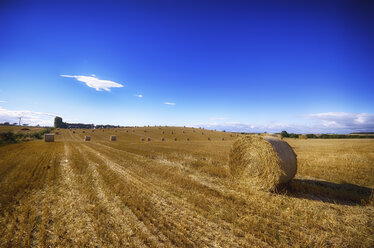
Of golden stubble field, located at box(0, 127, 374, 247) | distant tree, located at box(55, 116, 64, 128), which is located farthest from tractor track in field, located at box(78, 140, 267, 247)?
distant tree, located at box(55, 116, 64, 128)

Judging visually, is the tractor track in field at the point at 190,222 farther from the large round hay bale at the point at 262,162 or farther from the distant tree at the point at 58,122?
the distant tree at the point at 58,122

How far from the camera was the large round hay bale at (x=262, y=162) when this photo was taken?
6.24 m

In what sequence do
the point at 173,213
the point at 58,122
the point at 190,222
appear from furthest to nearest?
the point at 58,122
the point at 173,213
the point at 190,222

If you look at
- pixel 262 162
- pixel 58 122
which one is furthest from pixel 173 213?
pixel 58 122

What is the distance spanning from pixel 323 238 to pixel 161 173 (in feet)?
20.6

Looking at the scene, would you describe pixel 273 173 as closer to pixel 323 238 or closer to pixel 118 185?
pixel 323 238

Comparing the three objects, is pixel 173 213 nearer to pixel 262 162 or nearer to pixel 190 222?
pixel 190 222

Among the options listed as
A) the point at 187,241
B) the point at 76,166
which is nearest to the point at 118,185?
the point at 187,241

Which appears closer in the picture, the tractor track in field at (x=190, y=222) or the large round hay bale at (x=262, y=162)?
the tractor track in field at (x=190, y=222)

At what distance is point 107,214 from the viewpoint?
412cm

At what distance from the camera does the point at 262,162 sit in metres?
6.86

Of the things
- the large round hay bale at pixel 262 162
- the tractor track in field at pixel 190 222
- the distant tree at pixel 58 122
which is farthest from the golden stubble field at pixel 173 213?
the distant tree at pixel 58 122

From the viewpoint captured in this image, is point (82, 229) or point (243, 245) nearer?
point (243, 245)

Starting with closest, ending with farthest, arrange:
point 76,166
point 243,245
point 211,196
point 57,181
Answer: point 243,245
point 211,196
point 57,181
point 76,166
